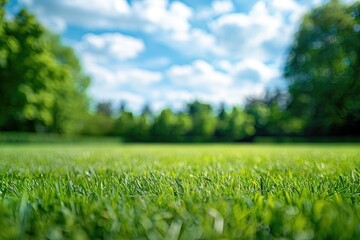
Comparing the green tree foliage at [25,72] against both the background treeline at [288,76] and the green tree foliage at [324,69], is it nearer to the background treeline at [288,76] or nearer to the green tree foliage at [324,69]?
the background treeline at [288,76]

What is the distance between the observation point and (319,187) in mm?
1728

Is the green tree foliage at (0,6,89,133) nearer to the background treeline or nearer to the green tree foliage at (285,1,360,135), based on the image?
the background treeline

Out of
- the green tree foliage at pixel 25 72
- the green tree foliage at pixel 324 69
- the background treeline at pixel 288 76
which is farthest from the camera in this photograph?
A: the green tree foliage at pixel 324 69

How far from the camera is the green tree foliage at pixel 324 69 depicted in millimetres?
20891

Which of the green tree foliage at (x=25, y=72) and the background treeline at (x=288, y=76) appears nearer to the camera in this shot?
the green tree foliage at (x=25, y=72)

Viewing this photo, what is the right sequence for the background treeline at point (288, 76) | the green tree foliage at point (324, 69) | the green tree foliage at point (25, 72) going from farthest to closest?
the green tree foliage at point (324, 69) → the background treeline at point (288, 76) → the green tree foliage at point (25, 72)

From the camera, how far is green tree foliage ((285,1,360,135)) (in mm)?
20891

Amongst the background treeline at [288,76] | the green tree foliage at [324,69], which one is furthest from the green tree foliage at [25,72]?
the green tree foliage at [324,69]

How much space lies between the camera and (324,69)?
23.7 m

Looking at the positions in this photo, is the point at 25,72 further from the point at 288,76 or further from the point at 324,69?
the point at 324,69

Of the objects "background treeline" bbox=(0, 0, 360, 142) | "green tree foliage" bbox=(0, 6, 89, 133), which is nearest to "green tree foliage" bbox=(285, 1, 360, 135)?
"background treeline" bbox=(0, 0, 360, 142)

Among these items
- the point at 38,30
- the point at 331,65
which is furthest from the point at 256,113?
the point at 38,30

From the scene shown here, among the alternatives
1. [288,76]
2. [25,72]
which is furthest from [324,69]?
[25,72]

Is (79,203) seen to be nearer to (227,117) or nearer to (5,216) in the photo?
(5,216)
